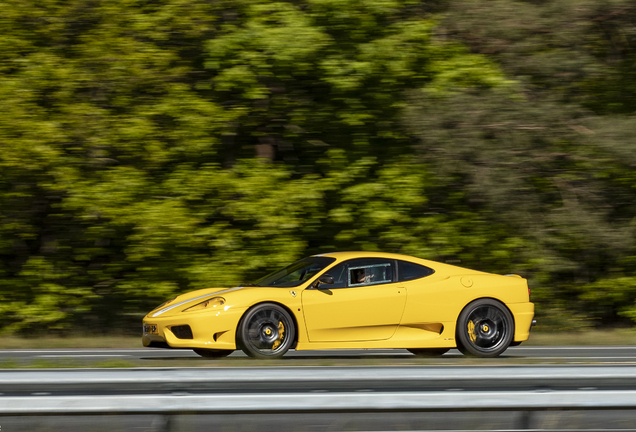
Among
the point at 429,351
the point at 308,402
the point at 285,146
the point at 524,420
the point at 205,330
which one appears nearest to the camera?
the point at 308,402

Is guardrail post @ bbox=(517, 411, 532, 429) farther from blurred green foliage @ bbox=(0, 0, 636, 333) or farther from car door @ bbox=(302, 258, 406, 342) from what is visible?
blurred green foliage @ bbox=(0, 0, 636, 333)

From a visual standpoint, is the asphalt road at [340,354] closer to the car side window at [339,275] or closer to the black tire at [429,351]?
the black tire at [429,351]

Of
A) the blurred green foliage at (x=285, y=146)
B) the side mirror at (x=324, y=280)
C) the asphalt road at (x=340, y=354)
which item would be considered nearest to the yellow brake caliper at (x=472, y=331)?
the asphalt road at (x=340, y=354)

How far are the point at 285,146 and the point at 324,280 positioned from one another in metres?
6.72

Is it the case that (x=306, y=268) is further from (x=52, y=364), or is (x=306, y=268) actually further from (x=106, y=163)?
(x=106, y=163)

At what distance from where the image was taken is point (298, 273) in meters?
8.99

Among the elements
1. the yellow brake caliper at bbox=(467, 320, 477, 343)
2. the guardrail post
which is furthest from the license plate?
the guardrail post

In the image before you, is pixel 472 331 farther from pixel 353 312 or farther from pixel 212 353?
pixel 212 353

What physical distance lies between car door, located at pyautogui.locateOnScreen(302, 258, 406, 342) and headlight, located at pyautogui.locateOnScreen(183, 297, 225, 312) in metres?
0.86

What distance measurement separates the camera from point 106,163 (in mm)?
13719

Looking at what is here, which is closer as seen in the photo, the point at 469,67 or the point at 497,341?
the point at 497,341

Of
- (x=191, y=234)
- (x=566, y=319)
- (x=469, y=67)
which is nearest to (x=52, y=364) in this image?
(x=191, y=234)

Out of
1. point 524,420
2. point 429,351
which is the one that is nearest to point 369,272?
point 429,351

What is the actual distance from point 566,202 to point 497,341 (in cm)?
636
